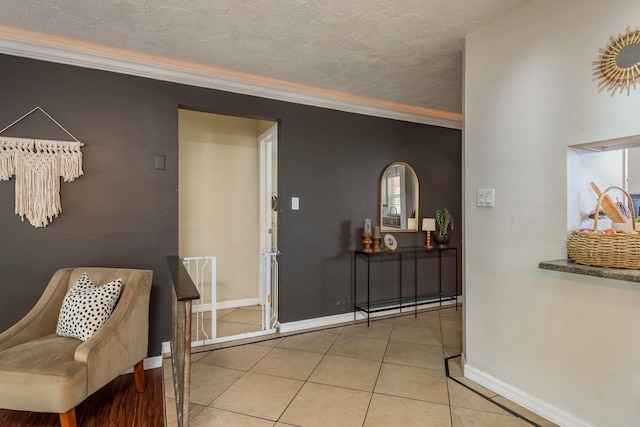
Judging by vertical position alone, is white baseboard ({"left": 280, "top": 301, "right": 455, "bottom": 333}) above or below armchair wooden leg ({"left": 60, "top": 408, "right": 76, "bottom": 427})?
below

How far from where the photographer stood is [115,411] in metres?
2.07

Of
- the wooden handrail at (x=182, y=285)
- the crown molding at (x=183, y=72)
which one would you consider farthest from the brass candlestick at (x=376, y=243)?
the wooden handrail at (x=182, y=285)

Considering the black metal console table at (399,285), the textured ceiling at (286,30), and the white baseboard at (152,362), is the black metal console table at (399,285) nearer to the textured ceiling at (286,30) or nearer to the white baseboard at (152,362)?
the textured ceiling at (286,30)

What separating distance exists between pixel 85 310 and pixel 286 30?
2.20 m

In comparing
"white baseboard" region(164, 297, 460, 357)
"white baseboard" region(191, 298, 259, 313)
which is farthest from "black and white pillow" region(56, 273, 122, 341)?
"white baseboard" region(191, 298, 259, 313)

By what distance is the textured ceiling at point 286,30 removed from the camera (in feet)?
6.61

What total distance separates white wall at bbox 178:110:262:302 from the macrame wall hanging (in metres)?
1.38

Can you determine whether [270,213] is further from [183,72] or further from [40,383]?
[40,383]

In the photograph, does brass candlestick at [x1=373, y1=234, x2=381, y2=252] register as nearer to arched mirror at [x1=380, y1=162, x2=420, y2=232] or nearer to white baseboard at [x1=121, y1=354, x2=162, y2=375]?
arched mirror at [x1=380, y1=162, x2=420, y2=232]

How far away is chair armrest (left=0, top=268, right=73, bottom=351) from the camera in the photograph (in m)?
1.97

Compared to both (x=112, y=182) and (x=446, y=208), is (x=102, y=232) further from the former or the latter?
(x=446, y=208)

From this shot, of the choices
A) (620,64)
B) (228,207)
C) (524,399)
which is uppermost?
(620,64)

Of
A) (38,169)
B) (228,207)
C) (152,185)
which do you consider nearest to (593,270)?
(152,185)

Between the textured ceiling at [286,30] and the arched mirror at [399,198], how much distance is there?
119 cm
